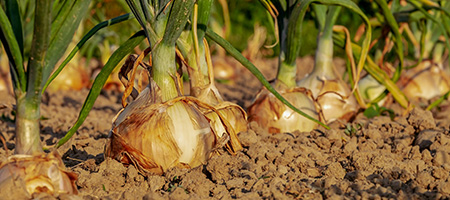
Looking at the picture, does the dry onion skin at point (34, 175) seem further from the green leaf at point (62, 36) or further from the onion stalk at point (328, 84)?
the onion stalk at point (328, 84)

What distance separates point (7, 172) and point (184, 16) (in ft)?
2.05

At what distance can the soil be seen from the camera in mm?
1362

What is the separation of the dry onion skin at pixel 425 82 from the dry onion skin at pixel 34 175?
2371 mm

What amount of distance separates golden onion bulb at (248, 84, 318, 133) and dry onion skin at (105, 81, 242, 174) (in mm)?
577

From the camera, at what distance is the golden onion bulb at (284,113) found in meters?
2.10

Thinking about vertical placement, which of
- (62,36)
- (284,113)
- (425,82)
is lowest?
(62,36)

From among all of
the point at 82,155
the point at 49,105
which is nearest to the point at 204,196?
the point at 82,155

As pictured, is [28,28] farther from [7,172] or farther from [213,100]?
[7,172]

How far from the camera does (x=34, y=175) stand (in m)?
1.24

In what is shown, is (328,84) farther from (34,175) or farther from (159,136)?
(34,175)

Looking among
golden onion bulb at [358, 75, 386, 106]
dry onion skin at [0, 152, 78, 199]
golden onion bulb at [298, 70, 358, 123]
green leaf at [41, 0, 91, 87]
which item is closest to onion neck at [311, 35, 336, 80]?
golden onion bulb at [298, 70, 358, 123]

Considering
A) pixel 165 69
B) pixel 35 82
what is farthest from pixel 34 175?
pixel 165 69

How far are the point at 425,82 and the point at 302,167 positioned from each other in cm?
188

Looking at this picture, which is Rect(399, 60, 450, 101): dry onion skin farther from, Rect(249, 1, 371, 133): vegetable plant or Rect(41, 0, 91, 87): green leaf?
Rect(41, 0, 91, 87): green leaf
